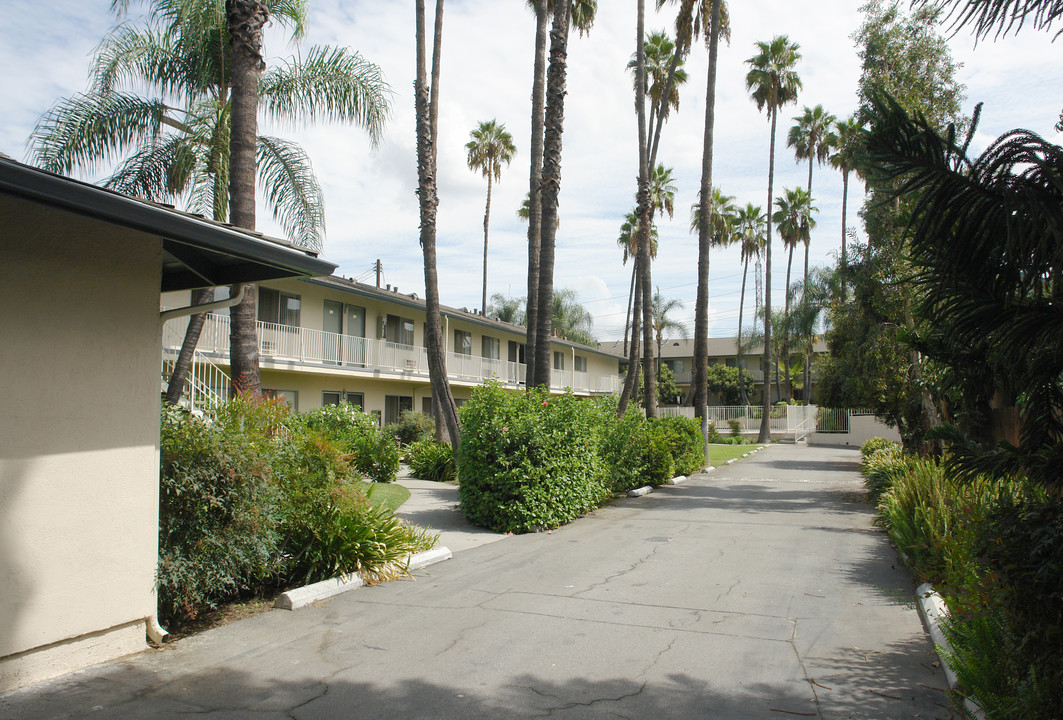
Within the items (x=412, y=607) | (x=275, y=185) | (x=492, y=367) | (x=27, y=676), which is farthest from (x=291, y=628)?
(x=492, y=367)

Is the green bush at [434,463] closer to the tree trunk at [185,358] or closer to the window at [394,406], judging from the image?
the tree trunk at [185,358]

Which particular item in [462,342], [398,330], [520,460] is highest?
[398,330]

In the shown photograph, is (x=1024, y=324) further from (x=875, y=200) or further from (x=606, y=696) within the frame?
(x=875, y=200)

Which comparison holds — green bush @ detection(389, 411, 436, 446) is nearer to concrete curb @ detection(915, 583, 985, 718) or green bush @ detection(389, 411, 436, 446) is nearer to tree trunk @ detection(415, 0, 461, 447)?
tree trunk @ detection(415, 0, 461, 447)

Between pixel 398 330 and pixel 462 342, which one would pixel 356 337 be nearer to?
pixel 398 330

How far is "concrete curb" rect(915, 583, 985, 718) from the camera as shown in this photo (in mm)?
4586

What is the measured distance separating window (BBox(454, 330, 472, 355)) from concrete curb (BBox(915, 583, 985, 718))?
85.2 ft

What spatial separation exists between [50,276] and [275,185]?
10639mm

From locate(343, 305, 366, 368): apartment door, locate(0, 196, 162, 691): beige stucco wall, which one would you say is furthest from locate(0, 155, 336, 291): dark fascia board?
locate(343, 305, 366, 368): apartment door

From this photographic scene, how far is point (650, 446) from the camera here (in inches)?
734

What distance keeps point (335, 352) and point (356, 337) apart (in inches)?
58.4

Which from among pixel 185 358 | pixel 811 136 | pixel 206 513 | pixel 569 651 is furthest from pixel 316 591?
pixel 811 136

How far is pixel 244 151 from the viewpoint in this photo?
34.6ft

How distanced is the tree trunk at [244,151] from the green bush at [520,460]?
3.64m
